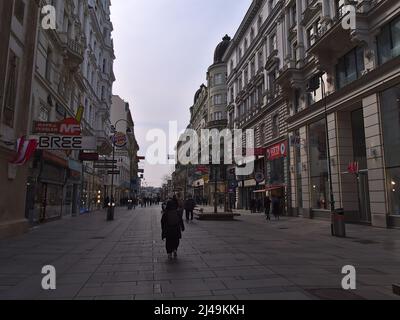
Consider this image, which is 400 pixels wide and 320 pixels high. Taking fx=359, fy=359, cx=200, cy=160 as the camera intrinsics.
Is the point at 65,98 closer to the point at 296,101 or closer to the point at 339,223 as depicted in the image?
the point at 296,101

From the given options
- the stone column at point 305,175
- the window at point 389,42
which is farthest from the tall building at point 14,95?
the stone column at point 305,175

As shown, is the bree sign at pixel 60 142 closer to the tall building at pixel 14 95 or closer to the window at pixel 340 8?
the tall building at pixel 14 95

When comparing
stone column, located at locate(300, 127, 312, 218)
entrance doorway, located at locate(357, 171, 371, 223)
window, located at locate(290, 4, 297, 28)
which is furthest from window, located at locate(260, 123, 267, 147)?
entrance doorway, located at locate(357, 171, 371, 223)

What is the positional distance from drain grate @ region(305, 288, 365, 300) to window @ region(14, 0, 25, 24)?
16.0 m

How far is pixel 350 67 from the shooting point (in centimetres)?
2216

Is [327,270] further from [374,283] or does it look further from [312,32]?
[312,32]

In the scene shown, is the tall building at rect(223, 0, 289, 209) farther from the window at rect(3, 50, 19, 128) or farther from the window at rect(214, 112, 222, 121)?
the window at rect(3, 50, 19, 128)

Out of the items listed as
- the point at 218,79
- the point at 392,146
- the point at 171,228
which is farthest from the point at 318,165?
the point at 218,79

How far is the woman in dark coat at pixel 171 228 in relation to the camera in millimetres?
10367

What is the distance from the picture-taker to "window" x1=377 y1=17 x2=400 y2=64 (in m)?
17.7

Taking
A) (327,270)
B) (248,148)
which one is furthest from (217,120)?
(327,270)

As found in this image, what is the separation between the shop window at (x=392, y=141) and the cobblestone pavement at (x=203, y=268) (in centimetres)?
387

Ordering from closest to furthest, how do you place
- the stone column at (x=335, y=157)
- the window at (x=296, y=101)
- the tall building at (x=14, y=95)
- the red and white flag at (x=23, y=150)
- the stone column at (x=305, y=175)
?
the tall building at (x=14, y=95)
the red and white flag at (x=23, y=150)
the stone column at (x=335, y=157)
the stone column at (x=305, y=175)
the window at (x=296, y=101)
